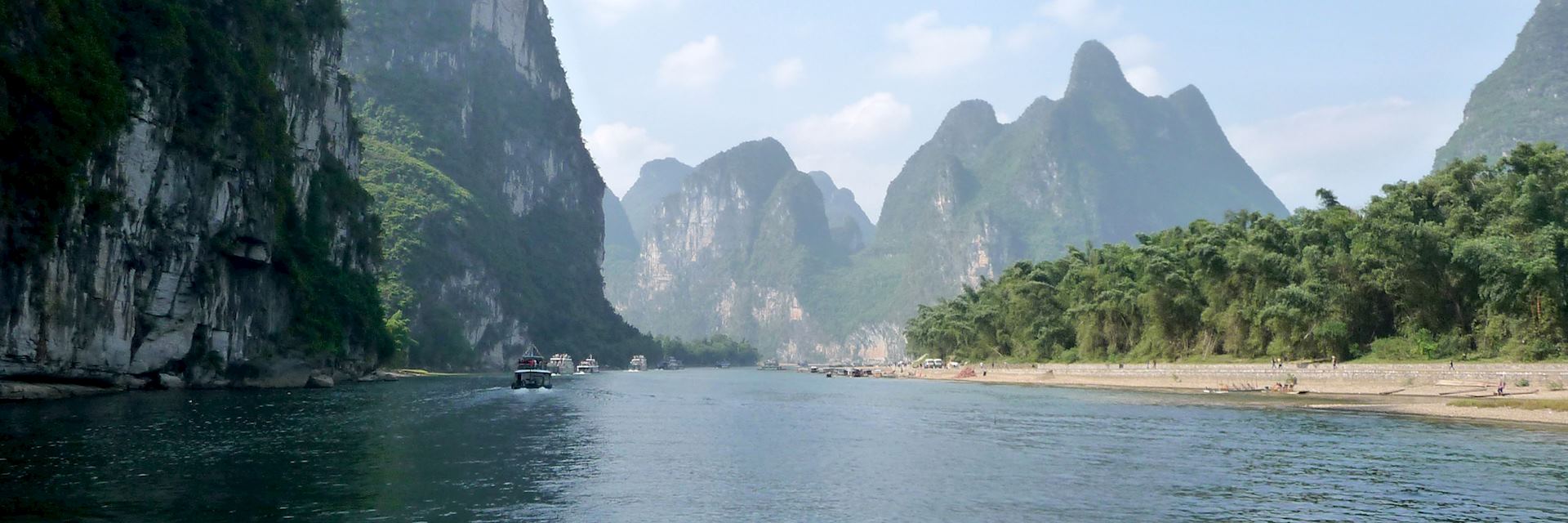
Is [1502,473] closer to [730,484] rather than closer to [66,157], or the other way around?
[730,484]

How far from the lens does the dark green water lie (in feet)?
64.5

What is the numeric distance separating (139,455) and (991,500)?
71.6 feet

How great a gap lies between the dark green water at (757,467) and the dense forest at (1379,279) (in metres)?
14.8

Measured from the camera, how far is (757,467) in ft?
90.1

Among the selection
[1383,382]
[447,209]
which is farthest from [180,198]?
[447,209]

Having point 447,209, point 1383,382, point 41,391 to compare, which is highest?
point 447,209

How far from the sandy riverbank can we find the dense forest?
235cm

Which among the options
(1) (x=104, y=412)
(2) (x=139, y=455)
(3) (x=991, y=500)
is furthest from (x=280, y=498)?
(1) (x=104, y=412)

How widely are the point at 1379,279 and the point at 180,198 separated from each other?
69.3 meters

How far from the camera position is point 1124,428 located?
3819 cm

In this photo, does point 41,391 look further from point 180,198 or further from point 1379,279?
point 1379,279

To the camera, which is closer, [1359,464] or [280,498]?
[280,498]

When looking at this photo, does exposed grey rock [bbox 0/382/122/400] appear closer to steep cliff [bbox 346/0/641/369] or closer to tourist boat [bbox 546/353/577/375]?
tourist boat [bbox 546/353/577/375]

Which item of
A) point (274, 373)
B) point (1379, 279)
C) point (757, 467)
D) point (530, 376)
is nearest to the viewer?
point (757, 467)
